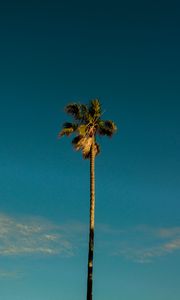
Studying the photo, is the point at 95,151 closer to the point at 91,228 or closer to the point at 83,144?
the point at 83,144

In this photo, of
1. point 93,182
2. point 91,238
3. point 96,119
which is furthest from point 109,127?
point 91,238

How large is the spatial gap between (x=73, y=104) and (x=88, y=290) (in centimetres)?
1671

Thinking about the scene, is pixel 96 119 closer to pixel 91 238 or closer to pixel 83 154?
pixel 83 154

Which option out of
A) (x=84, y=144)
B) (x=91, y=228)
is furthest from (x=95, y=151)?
(x=91, y=228)

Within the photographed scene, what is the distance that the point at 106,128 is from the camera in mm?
47375

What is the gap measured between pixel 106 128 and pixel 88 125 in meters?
1.70

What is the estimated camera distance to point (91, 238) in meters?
40.6

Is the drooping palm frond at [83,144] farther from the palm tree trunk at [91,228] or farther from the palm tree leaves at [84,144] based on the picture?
the palm tree trunk at [91,228]

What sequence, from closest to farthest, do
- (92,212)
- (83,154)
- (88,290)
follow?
(88,290)
(92,212)
(83,154)

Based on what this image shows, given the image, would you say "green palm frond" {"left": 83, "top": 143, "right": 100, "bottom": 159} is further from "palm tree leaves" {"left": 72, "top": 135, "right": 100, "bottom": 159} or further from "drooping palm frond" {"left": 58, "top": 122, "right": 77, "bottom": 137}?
"drooping palm frond" {"left": 58, "top": 122, "right": 77, "bottom": 137}

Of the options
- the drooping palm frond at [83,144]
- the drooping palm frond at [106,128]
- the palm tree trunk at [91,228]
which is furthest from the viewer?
the drooping palm frond at [106,128]

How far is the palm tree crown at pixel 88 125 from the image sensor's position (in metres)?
46.3

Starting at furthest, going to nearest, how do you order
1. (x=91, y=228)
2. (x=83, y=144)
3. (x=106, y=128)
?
(x=106, y=128), (x=83, y=144), (x=91, y=228)

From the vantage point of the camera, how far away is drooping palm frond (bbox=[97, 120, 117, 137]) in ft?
155
